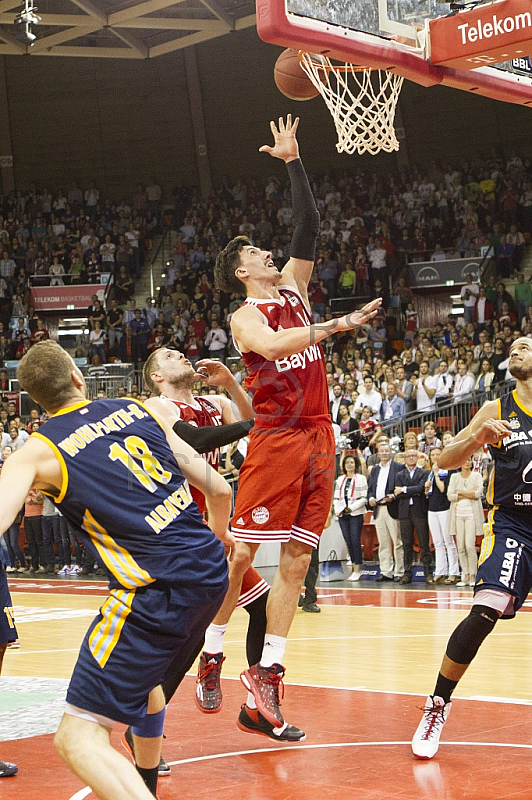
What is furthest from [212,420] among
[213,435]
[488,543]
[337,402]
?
[337,402]

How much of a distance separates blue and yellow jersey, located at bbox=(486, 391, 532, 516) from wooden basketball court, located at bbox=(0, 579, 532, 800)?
1.19 meters

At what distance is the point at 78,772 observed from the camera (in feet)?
9.58

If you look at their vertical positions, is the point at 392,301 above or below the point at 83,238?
below

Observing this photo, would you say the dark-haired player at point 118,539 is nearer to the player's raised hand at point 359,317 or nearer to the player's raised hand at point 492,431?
the player's raised hand at point 359,317

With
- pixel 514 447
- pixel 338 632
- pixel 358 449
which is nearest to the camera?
pixel 514 447

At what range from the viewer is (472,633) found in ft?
15.4

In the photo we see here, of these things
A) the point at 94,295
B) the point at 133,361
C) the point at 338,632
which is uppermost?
the point at 94,295

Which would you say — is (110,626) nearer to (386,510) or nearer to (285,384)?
(285,384)

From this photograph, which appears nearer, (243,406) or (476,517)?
(243,406)

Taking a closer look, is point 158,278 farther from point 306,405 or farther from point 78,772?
point 78,772

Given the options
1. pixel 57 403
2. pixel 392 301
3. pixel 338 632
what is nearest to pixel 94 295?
pixel 392 301

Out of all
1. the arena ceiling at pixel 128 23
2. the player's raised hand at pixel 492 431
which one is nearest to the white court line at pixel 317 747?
the player's raised hand at pixel 492 431

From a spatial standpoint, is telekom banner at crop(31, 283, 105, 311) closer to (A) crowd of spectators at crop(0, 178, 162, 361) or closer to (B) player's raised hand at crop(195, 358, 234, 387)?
(A) crowd of spectators at crop(0, 178, 162, 361)

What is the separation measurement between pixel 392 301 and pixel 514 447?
1687 centimetres
